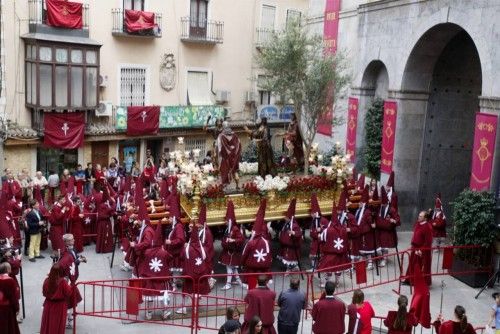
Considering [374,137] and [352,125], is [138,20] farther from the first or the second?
[374,137]

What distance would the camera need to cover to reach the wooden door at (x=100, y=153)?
26.8 metres

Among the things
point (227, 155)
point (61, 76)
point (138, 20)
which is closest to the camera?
point (227, 155)

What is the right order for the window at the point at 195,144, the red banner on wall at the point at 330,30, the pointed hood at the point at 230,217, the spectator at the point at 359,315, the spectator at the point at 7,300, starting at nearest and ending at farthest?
the spectator at the point at 359,315 < the spectator at the point at 7,300 < the pointed hood at the point at 230,217 < the red banner on wall at the point at 330,30 < the window at the point at 195,144

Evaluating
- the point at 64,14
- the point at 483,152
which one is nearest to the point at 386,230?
the point at 483,152

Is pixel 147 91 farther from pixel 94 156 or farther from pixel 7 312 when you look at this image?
pixel 7 312

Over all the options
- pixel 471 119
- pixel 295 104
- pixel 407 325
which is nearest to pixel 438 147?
pixel 471 119

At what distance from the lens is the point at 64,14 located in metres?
24.5

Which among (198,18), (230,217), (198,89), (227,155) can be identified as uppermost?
(198,18)

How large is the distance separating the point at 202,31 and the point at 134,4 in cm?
395

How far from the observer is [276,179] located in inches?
635

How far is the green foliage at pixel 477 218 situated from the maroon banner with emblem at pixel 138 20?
17459 millimetres

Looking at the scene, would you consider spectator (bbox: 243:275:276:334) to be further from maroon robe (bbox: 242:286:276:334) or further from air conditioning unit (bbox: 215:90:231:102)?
air conditioning unit (bbox: 215:90:231:102)

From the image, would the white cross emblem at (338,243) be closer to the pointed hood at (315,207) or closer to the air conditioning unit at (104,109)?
the pointed hood at (315,207)

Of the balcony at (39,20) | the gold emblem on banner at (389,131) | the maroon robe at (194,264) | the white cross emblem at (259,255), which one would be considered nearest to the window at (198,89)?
the balcony at (39,20)
